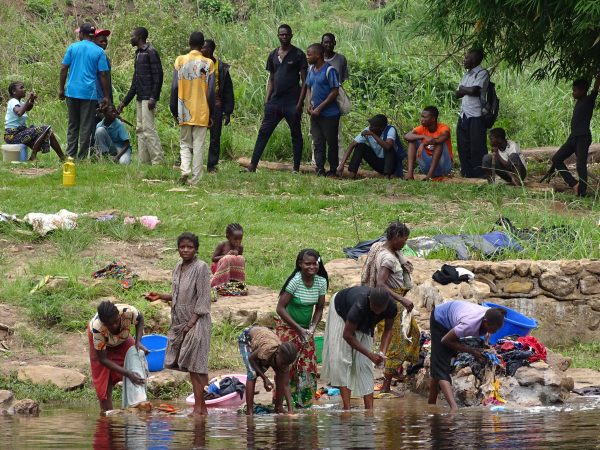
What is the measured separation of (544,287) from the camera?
40.1 feet

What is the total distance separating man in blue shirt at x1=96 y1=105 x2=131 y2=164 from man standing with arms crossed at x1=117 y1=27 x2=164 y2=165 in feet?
0.61

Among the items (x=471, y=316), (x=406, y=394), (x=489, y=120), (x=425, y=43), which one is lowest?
(x=406, y=394)

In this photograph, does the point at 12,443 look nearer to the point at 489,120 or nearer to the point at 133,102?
the point at 489,120

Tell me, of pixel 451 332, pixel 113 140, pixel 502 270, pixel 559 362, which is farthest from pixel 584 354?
pixel 113 140

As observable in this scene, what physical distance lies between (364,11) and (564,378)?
17.2 m

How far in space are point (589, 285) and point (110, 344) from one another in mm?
4992

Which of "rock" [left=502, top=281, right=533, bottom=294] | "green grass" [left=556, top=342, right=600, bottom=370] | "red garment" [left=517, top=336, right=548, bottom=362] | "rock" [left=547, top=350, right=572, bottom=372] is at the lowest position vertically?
"green grass" [left=556, top=342, right=600, bottom=370]

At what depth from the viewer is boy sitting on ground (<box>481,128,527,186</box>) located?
1683 centimetres

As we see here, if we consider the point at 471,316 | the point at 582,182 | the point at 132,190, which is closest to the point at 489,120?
the point at 582,182

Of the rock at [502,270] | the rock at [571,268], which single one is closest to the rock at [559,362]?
the rock at [502,270]

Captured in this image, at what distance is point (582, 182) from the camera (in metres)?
16.3

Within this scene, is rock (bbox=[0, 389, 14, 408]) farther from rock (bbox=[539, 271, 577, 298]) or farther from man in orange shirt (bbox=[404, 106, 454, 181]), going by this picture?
man in orange shirt (bbox=[404, 106, 454, 181])

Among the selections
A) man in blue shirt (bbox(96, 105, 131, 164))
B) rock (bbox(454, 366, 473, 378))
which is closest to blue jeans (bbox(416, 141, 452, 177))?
man in blue shirt (bbox(96, 105, 131, 164))

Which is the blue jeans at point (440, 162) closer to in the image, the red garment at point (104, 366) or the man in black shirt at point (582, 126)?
the man in black shirt at point (582, 126)
